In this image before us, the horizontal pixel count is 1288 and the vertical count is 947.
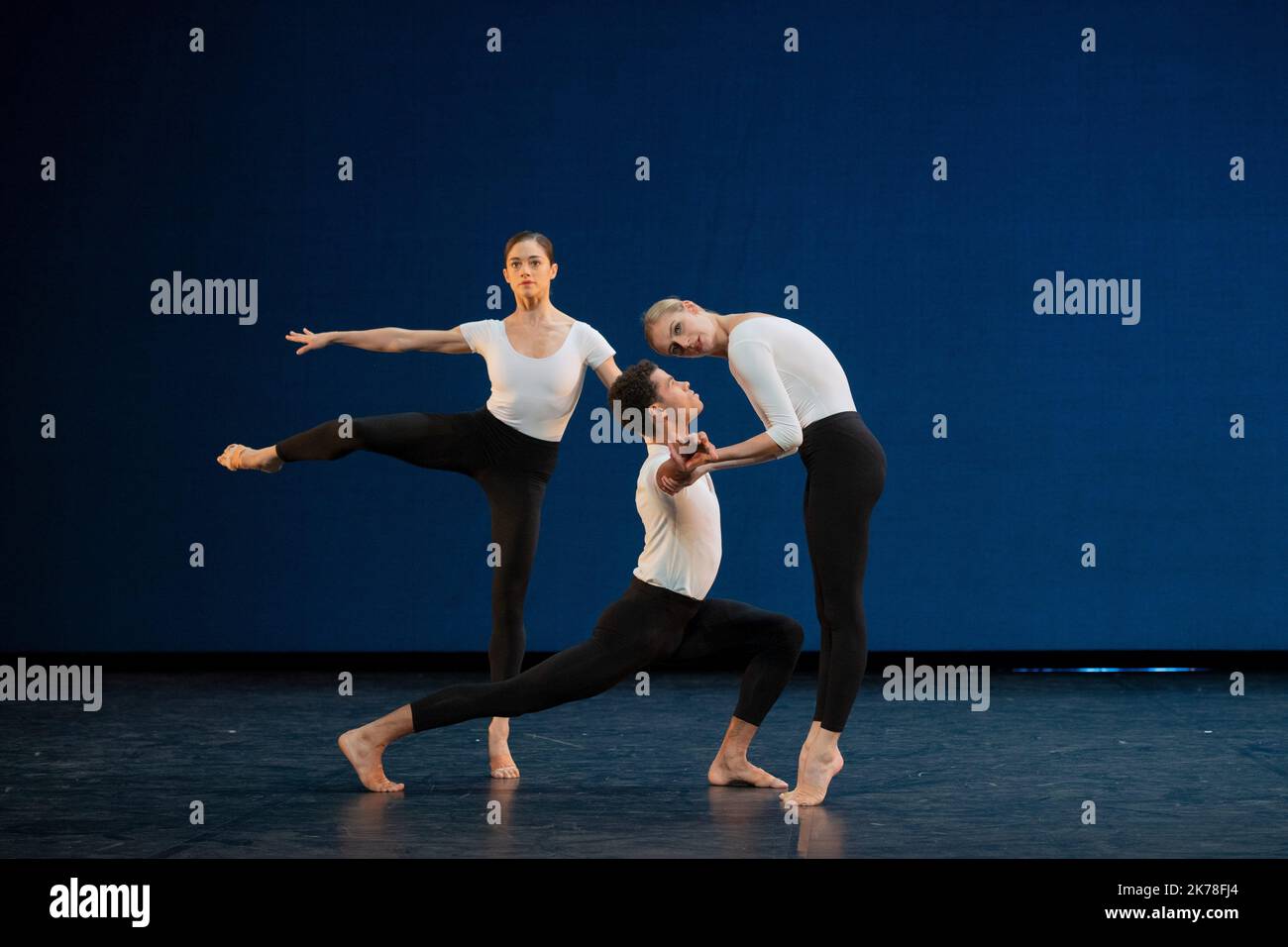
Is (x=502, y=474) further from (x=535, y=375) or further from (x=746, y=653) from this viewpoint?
(x=746, y=653)

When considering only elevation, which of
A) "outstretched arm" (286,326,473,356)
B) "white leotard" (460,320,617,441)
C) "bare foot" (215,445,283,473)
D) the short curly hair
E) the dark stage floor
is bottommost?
the dark stage floor

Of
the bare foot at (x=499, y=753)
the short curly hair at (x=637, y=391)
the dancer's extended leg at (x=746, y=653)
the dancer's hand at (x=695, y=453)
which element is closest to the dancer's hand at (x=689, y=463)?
the dancer's hand at (x=695, y=453)

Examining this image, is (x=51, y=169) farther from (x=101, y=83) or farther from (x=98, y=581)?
(x=98, y=581)

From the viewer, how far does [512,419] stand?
13.1 ft

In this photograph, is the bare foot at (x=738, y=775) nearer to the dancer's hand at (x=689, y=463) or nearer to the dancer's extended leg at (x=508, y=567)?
the dancer's extended leg at (x=508, y=567)

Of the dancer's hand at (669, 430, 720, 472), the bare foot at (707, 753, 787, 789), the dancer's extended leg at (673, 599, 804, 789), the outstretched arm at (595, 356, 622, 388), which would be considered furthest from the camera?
the outstretched arm at (595, 356, 622, 388)

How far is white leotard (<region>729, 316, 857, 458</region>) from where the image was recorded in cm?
340

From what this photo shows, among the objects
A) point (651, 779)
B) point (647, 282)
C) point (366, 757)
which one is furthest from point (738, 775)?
point (647, 282)

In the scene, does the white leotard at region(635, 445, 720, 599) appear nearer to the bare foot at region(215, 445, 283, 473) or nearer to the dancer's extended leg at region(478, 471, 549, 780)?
the dancer's extended leg at region(478, 471, 549, 780)

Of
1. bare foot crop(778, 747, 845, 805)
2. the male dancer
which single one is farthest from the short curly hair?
bare foot crop(778, 747, 845, 805)

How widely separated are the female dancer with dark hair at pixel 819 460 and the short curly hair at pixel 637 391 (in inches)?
→ 2.9

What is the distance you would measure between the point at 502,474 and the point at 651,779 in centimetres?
92

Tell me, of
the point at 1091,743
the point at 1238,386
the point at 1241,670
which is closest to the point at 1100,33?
the point at 1238,386

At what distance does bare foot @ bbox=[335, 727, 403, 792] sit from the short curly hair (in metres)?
1.04
